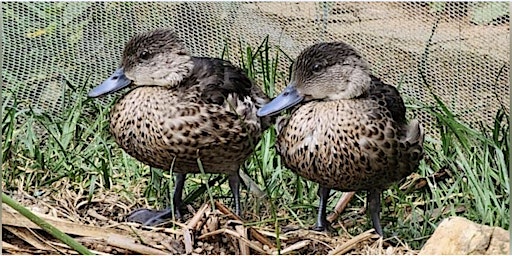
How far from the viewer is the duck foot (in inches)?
119

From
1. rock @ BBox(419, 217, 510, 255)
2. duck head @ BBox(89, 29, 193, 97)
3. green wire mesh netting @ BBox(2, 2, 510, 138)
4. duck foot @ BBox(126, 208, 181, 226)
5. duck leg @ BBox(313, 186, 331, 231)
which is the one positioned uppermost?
duck head @ BBox(89, 29, 193, 97)

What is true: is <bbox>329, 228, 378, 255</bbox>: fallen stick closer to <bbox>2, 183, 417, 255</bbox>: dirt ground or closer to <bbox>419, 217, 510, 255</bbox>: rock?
<bbox>2, 183, 417, 255</bbox>: dirt ground

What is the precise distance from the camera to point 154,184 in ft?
10.9

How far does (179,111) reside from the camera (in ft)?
9.36

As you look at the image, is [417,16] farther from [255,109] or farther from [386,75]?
[255,109]

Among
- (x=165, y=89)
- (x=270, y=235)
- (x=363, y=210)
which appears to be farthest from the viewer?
(x=363, y=210)

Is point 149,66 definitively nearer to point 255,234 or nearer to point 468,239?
point 255,234

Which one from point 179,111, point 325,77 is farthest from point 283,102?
point 179,111

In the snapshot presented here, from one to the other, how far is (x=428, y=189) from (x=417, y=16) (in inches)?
31.8

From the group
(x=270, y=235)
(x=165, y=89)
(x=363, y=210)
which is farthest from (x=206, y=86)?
(x=363, y=210)

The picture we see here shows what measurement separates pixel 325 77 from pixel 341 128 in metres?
0.16

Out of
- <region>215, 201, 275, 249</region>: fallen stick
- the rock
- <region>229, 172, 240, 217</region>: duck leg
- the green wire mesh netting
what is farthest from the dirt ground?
the green wire mesh netting

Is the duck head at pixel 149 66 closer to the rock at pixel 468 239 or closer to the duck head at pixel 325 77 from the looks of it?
the duck head at pixel 325 77

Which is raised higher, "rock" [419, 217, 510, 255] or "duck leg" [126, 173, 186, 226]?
"rock" [419, 217, 510, 255]
